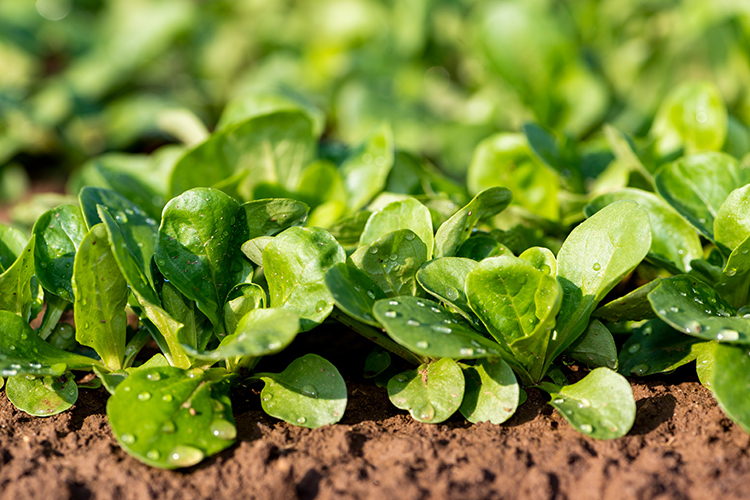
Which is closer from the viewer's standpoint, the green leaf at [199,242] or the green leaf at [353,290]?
the green leaf at [353,290]

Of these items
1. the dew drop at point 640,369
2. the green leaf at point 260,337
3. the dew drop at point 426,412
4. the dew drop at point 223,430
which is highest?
the green leaf at point 260,337

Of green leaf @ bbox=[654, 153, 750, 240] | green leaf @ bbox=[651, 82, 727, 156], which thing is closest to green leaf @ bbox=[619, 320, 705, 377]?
green leaf @ bbox=[654, 153, 750, 240]

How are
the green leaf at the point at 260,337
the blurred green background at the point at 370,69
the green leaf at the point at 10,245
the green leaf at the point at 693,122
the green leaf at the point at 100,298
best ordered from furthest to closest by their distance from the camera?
the blurred green background at the point at 370,69 < the green leaf at the point at 693,122 < the green leaf at the point at 10,245 < the green leaf at the point at 100,298 < the green leaf at the point at 260,337

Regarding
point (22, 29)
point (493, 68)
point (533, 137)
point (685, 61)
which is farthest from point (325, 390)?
point (22, 29)

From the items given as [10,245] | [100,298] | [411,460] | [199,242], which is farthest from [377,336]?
[10,245]

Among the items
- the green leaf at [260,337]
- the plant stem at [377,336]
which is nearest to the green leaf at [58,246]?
the green leaf at [260,337]

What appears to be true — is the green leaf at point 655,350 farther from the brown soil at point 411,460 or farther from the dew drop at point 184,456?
the dew drop at point 184,456

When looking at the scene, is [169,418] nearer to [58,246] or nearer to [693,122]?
[58,246]

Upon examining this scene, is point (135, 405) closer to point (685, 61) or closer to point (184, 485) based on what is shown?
→ point (184, 485)

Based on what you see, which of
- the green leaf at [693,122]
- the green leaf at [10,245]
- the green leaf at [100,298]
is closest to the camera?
the green leaf at [100,298]
